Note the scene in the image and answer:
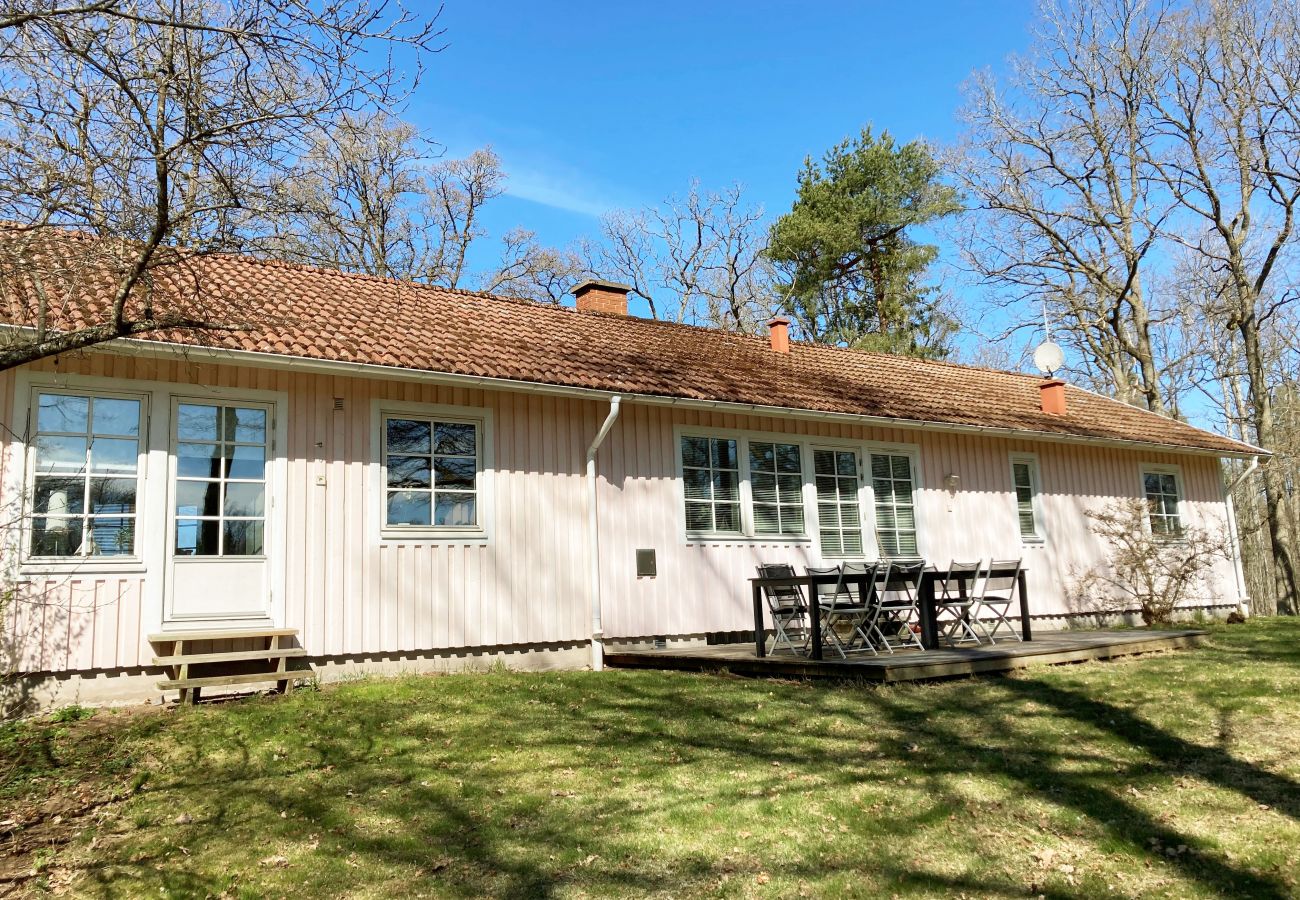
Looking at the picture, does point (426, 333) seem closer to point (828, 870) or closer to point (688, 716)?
point (688, 716)

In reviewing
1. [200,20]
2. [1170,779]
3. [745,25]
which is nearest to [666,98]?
[745,25]

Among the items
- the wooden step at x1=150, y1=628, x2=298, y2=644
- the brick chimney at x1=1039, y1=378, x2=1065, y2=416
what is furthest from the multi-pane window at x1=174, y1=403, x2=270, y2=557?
the brick chimney at x1=1039, y1=378, x2=1065, y2=416

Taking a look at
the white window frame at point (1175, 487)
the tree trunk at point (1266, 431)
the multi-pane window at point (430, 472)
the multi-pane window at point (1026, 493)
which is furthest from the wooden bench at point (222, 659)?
the tree trunk at point (1266, 431)

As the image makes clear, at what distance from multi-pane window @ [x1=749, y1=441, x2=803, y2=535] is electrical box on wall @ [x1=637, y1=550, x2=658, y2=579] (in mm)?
1633

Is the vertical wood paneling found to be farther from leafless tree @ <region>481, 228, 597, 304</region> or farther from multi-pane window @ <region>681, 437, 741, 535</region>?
leafless tree @ <region>481, 228, 597, 304</region>

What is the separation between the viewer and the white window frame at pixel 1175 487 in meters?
16.4

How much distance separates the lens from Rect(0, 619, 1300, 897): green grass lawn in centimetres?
471

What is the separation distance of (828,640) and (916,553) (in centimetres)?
355

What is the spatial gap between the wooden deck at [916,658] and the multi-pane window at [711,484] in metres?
1.50

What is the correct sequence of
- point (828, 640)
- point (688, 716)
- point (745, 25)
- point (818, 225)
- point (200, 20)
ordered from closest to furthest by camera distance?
point (200, 20) → point (688, 716) → point (828, 640) → point (745, 25) → point (818, 225)

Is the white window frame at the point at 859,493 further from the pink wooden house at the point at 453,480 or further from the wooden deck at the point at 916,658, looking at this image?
Result: the wooden deck at the point at 916,658

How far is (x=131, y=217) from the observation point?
20.2 feet

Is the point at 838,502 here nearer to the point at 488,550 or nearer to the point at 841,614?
the point at 841,614

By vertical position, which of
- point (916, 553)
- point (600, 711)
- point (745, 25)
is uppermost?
point (745, 25)
